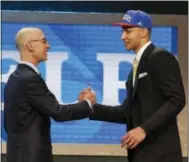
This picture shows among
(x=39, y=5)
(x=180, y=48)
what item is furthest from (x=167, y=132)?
(x=39, y=5)

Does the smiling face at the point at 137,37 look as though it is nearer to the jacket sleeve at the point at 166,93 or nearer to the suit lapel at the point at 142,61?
the suit lapel at the point at 142,61

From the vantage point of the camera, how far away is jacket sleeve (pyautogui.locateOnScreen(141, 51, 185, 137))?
273 centimetres

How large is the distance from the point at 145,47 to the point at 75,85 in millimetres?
1882

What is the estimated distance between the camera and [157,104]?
281cm

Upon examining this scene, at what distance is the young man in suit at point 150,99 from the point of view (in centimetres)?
275

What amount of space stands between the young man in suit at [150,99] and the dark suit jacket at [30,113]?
0.33 metres

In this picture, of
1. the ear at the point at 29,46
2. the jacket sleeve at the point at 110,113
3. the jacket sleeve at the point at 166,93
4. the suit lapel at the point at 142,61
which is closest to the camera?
the jacket sleeve at the point at 166,93

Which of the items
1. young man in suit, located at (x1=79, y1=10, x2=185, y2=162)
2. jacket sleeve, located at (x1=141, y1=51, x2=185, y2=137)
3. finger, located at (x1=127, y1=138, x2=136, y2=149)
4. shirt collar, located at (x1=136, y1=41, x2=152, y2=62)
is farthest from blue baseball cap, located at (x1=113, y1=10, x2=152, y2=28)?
finger, located at (x1=127, y1=138, x2=136, y2=149)

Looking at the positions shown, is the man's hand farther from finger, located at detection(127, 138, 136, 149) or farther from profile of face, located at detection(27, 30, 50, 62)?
profile of face, located at detection(27, 30, 50, 62)

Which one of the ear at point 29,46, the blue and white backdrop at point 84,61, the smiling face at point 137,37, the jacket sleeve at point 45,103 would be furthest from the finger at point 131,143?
the blue and white backdrop at point 84,61

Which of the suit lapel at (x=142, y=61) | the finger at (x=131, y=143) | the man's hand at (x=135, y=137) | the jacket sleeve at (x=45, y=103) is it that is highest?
the suit lapel at (x=142, y=61)

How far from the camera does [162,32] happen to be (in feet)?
15.4

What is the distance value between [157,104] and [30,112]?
2.17 ft

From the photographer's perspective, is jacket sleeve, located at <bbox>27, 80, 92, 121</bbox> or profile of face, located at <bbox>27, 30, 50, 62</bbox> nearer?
jacket sleeve, located at <bbox>27, 80, 92, 121</bbox>
